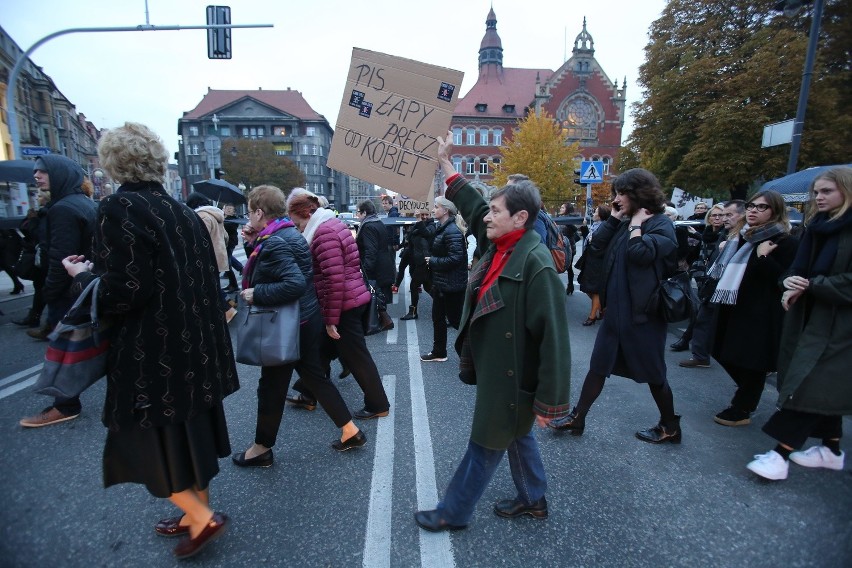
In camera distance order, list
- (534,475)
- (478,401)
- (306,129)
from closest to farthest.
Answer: (478,401) < (534,475) < (306,129)

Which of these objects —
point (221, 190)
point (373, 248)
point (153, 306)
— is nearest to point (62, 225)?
point (153, 306)

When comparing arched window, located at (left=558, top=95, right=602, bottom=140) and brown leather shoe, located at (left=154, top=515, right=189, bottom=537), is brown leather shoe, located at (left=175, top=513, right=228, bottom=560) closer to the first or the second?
brown leather shoe, located at (left=154, top=515, right=189, bottom=537)

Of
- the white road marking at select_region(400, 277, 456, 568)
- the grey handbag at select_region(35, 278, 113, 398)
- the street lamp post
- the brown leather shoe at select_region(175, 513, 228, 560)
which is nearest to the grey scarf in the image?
the white road marking at select_region(400, 277, 456, 568)

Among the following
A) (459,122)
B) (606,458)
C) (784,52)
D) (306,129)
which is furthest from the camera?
(306,129)

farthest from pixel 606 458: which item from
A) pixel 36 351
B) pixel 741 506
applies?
pixel 36 351

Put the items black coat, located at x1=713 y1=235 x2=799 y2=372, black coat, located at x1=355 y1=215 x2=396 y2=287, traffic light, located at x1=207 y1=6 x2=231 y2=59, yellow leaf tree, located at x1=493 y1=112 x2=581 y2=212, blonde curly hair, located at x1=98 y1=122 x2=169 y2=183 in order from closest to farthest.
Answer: blonde curly hair, located at x1=98 y1=122 x2=169 y2=183 < black coat, located at x1=713 y1=235 x2=799 y2=372 < black coat, located at x1=355 y1=215 x2=396 y2=287 < traffic light, located at x1=207 y1=6 x2=231 y2=59 < yellow leaf tree, located at x1=493 y1=112 x2=581 y2=212

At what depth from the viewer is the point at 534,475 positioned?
247cm

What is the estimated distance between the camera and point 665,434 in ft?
11.0

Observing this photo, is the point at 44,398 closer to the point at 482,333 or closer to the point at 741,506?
the point at 482,333

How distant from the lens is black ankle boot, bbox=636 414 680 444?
11.0 ft

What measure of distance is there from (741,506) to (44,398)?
5686 mm

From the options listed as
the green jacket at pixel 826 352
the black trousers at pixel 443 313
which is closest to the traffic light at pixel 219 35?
the black trousers at pixel 443 313

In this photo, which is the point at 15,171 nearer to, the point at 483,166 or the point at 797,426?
the point at 797,426

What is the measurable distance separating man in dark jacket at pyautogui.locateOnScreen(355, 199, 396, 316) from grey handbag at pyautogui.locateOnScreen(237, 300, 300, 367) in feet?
9.74
